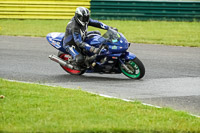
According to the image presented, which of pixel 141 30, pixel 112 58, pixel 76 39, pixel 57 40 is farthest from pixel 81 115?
pixel 141 30

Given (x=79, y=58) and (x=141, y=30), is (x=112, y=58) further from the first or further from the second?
(x=141, y=30)

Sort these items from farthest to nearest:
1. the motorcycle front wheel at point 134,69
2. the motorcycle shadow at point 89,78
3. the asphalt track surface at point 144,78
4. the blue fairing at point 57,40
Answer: the blue fairing at point 57,40
the motorcycle shadow at point 89,78
the motorcycle front wheel at point 134,69
the asphalt track surface at point 144,78

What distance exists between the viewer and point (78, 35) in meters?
11.1

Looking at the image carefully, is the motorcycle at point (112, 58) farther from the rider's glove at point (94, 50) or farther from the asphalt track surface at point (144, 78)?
the asphalt track surface at point (144, 78)

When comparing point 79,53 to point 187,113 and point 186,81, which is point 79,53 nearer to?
point 186,81

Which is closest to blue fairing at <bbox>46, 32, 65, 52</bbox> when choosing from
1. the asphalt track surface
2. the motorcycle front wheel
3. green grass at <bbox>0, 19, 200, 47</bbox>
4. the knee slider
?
the knee slider

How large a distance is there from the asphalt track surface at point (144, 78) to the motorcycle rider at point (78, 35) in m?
0.59

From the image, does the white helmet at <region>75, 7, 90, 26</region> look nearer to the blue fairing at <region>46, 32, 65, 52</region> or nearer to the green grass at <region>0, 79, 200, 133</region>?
the blue fairing at <region>46, 32, 65, 52</region>

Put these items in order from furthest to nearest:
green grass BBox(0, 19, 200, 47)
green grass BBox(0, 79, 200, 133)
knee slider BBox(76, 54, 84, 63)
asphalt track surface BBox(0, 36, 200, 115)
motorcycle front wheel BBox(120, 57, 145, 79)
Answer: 1. green grass BBox(0, 19, 200, 47)
2. knee slider BBox(76, 54, 84, 63)
3. motorcycle front wheel BBox(120, 57, 145, 79)
4. asphalt track surface BBox(0, 36, 200, 115)
5. green grass BBox(0, 79, 200, 133)

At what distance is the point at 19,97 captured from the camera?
835 cm

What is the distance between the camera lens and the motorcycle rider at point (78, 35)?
1098 cm

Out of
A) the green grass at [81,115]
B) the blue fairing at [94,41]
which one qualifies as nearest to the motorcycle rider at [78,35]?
A: the blue fairing at [94,41]

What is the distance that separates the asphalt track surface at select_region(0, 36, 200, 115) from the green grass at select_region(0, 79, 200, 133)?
0.89 meters

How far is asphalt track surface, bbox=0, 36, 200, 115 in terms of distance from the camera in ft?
30.3
